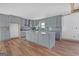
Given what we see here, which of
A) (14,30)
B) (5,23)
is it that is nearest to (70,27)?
(14,30)

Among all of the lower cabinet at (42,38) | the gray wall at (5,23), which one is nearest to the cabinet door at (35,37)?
the lower cabinet at (42,38)

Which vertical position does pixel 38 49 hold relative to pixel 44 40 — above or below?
below

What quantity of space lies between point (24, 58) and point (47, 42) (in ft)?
1.56

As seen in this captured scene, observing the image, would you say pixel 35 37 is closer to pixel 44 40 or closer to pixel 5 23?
pixel 44 40

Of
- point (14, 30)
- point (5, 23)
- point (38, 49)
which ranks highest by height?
point (5, 23)

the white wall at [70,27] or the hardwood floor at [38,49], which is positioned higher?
the white wall at [70,27]

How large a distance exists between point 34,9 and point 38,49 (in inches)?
26.5

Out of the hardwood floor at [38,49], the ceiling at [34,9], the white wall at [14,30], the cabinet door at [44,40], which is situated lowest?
the hardwood floor at [38,49]

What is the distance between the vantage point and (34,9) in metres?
1.86

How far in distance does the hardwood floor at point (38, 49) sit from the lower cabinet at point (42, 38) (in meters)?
0.07

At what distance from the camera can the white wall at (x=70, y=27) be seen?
180 centimetres

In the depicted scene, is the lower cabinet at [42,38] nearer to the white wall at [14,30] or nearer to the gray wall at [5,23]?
the white wall at [14,30]

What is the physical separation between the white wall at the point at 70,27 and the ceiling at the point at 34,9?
0.13m

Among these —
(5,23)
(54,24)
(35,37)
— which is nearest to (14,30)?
(5,23)
